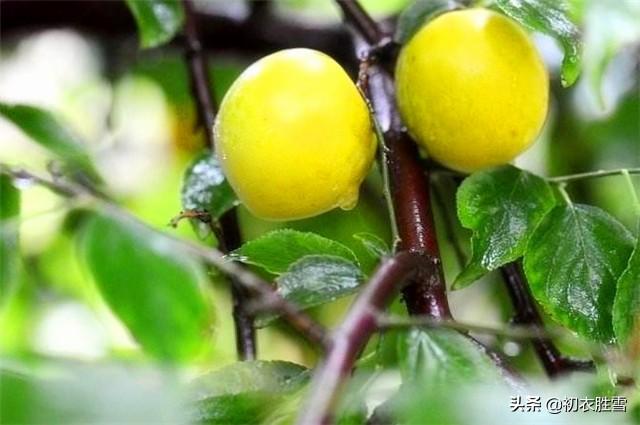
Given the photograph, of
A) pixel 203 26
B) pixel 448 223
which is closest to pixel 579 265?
pixel 448 223

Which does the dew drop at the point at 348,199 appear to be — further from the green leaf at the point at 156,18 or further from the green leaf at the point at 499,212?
the green leaf at the point at 156,18

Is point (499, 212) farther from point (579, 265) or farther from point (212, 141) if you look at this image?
point (212, 141)

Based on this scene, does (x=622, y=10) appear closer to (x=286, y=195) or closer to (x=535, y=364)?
(x=286, y=195)

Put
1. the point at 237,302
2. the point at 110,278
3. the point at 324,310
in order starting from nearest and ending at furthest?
the point at 110,278 → the point at 237,302 → the point at 324,310

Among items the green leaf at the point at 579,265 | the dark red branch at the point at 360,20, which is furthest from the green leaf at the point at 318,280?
the dark red branch at the point at 360,20

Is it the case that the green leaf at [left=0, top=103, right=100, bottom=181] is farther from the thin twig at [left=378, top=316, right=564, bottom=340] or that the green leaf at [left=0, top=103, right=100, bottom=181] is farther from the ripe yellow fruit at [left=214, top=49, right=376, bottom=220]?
the thin twig at [left=378, top=316, right=564, bottom=340]

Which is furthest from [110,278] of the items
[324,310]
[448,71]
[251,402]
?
[324,310]

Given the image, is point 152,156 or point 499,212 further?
point 152,156
